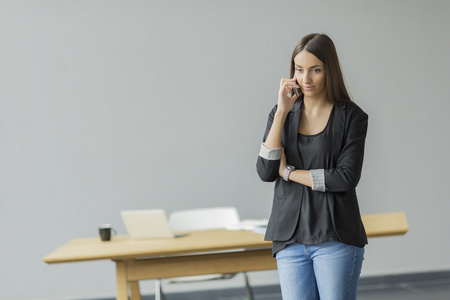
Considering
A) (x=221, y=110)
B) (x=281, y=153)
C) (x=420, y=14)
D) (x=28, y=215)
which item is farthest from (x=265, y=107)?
(x=281, y=153)

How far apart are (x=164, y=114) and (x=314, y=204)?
3031mm

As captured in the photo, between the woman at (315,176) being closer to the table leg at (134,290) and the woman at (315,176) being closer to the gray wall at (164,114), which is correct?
the table leg at (134,290)

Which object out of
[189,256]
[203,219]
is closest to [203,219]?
[203,219]

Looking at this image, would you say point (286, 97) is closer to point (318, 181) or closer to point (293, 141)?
point (293, 141)

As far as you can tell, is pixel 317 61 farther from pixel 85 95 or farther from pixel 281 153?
pixel 85 95

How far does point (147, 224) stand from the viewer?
3.18 meters

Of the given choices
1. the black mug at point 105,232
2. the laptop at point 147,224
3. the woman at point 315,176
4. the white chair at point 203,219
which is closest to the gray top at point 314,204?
the woman at point 315,176

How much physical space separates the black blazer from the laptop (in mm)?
1190

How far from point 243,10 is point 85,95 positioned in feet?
5.01

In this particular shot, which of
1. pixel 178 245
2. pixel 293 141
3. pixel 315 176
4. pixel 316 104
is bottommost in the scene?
pixel 178 245

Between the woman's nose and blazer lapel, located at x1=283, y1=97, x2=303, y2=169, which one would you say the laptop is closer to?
blazer lapel, located at x1=283, y1=97, x2=303, y2=169

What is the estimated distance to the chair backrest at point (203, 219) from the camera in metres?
4.01

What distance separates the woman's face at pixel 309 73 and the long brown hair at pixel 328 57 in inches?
0.6

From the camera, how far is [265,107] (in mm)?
4992
